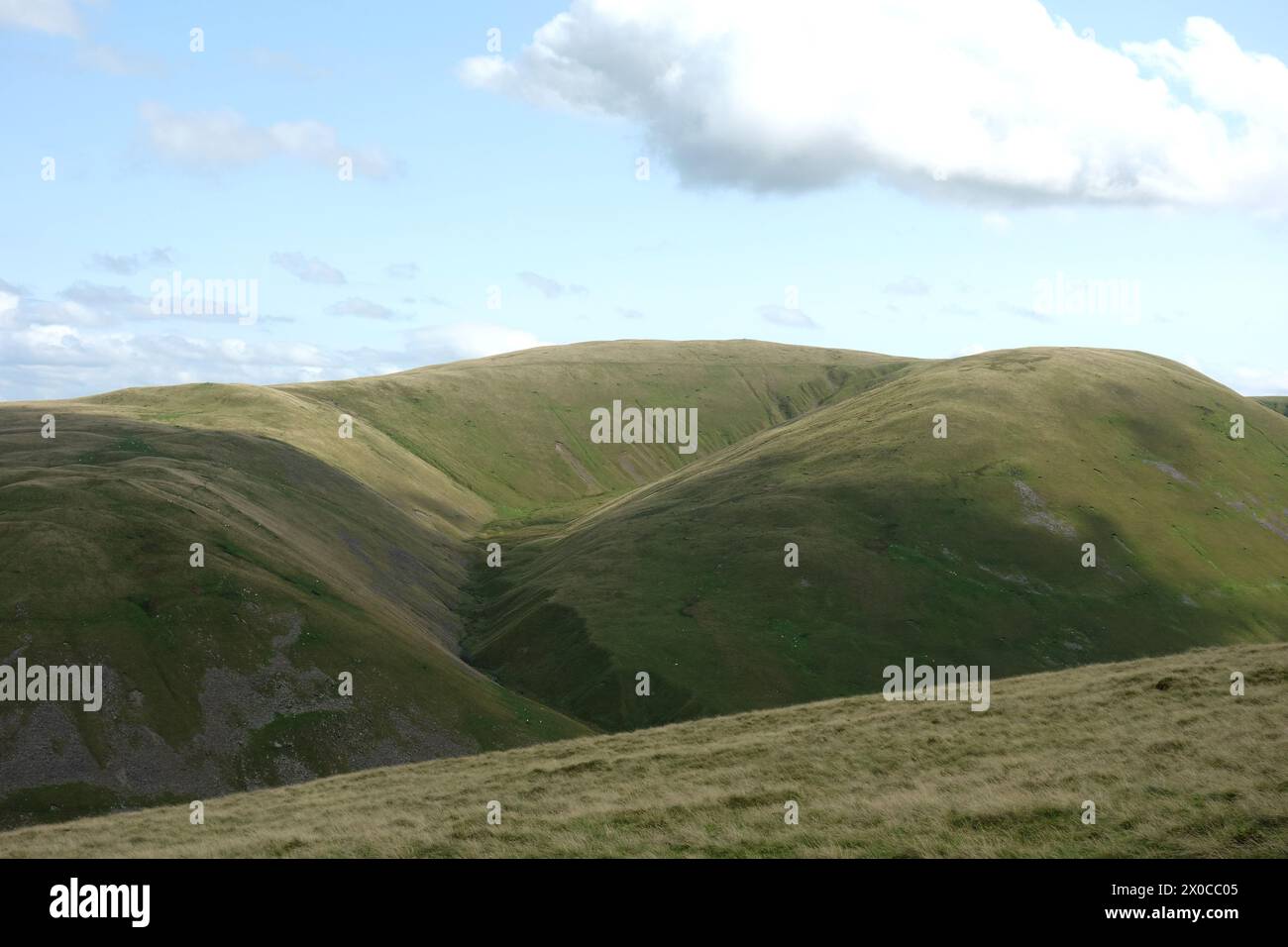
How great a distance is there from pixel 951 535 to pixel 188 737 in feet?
262

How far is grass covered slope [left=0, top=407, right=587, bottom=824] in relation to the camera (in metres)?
56.2

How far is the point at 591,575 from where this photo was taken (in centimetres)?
10906

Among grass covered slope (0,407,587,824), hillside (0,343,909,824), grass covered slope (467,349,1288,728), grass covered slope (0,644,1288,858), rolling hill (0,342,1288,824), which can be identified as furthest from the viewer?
grass covered slope (467,349,1288,728)

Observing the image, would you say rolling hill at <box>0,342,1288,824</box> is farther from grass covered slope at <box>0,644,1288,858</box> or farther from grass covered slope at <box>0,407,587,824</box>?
grass covered slope at <box>0,644,1288,858</box>

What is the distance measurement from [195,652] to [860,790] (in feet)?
170

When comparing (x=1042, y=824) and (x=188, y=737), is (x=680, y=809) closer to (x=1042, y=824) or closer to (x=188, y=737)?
(x=1042, y=824)

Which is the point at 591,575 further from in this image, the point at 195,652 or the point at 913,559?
the point at 195,652

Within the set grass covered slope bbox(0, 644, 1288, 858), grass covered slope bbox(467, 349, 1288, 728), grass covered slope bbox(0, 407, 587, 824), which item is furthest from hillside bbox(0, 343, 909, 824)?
grass covered slope bbox(0, 644, 1288, 858)

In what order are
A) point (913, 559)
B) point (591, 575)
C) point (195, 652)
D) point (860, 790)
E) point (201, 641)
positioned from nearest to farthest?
point (860, 790)
point (195, 652)
point (201, 641)
point (913, 559)
point (591, 575)

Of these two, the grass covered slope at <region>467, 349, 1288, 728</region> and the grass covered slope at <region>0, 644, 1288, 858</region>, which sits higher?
the grass covered slope at <region>467, 349, 1288, 728</region>

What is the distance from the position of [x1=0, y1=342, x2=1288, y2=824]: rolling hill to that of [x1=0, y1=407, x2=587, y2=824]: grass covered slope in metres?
0.22

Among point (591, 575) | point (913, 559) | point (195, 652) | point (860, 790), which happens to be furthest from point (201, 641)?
point (913, 559)

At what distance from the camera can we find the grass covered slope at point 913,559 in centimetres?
8925
